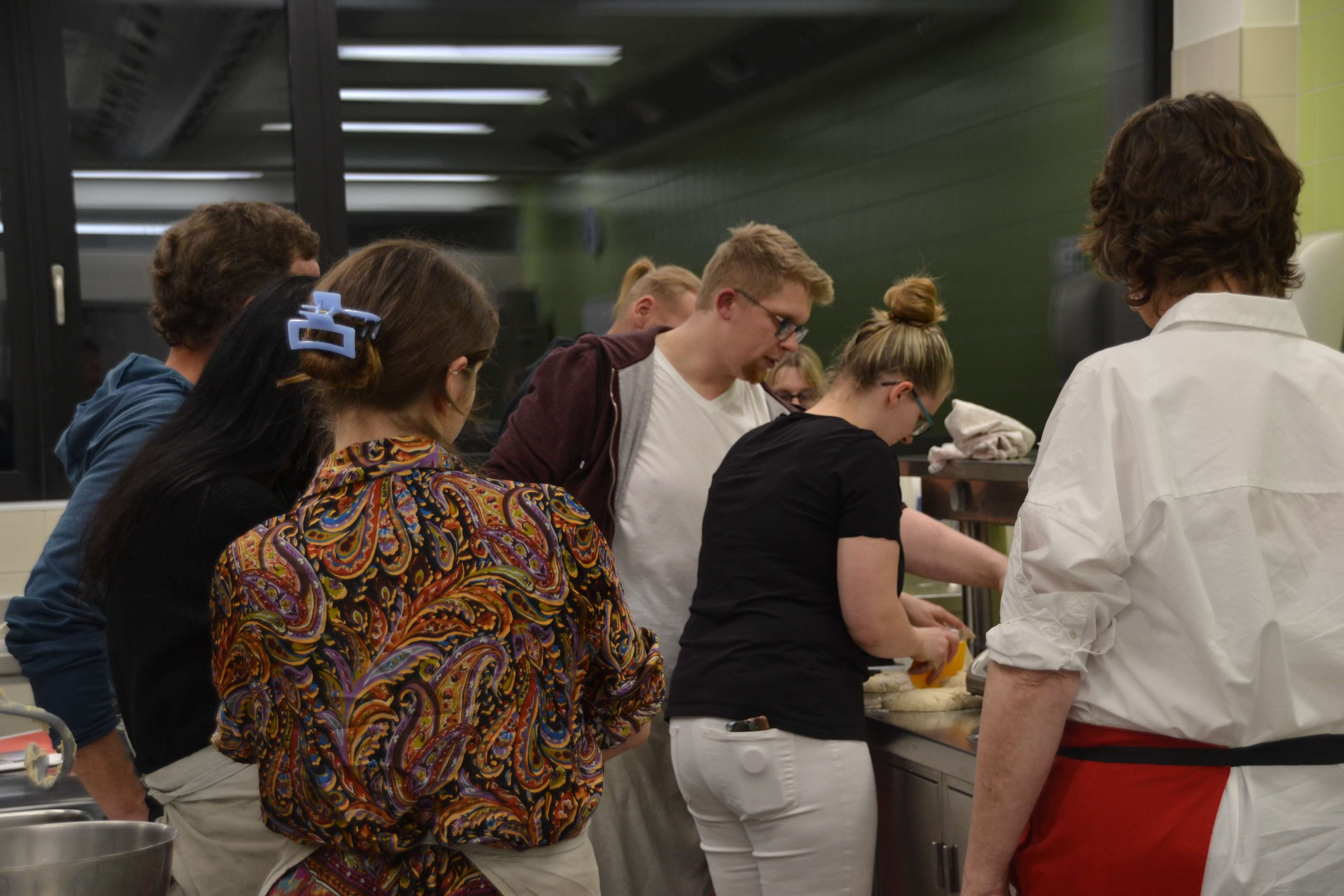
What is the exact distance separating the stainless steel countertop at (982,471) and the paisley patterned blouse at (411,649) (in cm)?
120

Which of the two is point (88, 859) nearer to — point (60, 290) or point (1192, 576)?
point (1192, 576)

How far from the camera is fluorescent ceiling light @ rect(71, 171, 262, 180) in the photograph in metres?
3.54

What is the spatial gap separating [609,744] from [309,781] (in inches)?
13.1

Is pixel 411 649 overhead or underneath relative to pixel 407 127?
underneath

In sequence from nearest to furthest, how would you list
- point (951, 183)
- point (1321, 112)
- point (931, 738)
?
point (931, 738), point (1321, 112), point (951, 183)

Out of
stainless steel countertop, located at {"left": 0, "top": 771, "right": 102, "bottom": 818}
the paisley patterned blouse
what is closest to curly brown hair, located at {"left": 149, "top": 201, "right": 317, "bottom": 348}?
the paisley patterned blouse

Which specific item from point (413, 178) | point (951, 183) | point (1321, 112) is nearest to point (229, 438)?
point (413, 178)

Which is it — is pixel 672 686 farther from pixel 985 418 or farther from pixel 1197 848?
pixel 1197 848

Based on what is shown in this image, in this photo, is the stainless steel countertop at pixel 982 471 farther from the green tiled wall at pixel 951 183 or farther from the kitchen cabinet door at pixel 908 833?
the green tiled wall at pixel 951 183

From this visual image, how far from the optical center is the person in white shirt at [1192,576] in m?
1.12

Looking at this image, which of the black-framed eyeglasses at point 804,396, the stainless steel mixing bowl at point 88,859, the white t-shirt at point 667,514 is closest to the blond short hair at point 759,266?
the white t-shirt at point 667,514

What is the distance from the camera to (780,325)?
231 cm

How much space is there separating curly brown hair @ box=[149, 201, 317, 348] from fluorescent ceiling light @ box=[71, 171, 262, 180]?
214 cm

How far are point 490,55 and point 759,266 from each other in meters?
1.95
